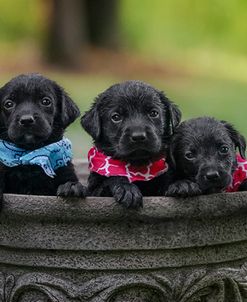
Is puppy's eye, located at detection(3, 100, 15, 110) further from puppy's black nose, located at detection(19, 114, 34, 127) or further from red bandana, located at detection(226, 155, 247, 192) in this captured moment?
red bandana, located at detection(226, 155, 247, 192)

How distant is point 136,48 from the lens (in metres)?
25.3

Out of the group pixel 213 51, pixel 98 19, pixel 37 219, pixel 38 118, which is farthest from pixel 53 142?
pixel 213 51

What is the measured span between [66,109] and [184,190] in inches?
34.4

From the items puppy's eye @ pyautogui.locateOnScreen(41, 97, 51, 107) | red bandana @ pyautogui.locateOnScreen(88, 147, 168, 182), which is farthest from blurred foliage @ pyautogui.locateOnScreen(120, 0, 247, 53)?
red bandana @ pyautogui.locateOnScreen(88, 147, 168, 182)

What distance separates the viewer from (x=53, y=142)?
12.9ft

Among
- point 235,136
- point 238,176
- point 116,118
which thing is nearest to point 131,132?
point 116,118

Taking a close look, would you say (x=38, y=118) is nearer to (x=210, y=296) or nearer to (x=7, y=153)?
(x=7, y=153)

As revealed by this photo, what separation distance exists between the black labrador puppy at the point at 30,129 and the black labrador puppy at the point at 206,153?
0.50 metres

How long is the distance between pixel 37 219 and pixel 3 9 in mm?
26638

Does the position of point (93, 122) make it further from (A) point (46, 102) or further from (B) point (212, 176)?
(B) point (212, 176)

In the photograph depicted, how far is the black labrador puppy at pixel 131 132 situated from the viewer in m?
3.64

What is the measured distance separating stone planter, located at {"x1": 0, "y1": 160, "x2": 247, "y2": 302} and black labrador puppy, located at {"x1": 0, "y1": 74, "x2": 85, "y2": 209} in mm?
418

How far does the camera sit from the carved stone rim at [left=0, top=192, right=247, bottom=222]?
10.7 feet

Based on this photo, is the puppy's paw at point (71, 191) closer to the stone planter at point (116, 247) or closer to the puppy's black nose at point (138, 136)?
the stone planter at point (116, 247)
